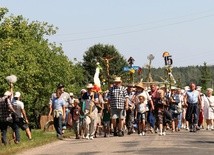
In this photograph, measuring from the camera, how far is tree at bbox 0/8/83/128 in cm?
5788

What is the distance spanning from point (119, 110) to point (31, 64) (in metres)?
37.1

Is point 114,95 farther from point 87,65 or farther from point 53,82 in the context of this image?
point 87,65

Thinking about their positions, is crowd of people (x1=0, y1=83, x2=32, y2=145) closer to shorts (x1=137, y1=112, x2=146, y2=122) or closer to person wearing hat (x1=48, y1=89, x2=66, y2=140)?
person wearing hat (x1=48, y1=89, x2=66, y2=140)

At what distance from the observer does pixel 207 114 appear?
30.4 metres

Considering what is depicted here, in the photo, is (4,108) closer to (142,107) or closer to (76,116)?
(76,116)

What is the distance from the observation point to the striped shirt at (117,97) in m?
24.5

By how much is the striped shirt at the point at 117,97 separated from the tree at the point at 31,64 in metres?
30.1

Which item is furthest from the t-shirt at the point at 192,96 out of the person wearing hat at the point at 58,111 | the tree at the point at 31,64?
the tree at the point at 31,64

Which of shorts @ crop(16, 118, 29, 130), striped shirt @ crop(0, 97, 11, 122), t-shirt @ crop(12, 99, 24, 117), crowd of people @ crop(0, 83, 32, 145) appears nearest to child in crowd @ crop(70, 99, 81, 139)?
t-shirt @ crop(12, 99, 24, 117)

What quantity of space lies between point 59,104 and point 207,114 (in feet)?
29.9

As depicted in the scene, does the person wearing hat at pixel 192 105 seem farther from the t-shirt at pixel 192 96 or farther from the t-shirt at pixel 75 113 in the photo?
the t-shirt at pixel 75 113

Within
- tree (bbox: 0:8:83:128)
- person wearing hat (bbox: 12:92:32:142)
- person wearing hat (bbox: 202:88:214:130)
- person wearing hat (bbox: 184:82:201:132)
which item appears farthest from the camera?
tree (bbox: 0:8:83:128)

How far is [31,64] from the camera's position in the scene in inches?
2405

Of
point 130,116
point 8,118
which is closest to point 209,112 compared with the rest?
point 130,116
